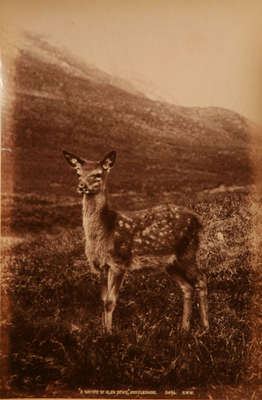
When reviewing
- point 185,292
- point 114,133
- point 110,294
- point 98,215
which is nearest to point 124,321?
point 110,294

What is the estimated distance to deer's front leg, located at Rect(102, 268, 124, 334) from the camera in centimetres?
177

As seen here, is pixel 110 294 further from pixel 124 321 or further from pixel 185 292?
pixel 185 292

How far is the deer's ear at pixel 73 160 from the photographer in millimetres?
1806

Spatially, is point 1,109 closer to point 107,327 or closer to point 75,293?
point 75,293

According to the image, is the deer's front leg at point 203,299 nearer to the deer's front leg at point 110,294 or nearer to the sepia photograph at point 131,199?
the sepia photograph at point 131,199

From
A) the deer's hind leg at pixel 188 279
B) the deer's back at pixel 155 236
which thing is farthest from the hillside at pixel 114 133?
the deer's hind leg at pixel 188 279

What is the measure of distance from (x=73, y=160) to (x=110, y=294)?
0.60 metres

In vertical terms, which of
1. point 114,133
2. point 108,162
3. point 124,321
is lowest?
point 124,321

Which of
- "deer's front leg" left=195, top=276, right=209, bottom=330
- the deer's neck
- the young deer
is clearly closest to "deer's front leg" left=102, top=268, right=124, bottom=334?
the young deer

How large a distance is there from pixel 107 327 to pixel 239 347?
57 centimetres

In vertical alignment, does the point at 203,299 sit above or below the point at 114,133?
below

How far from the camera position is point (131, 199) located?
5.96ft

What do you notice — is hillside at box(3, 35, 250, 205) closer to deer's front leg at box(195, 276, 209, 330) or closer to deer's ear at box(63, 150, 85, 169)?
deer's ear at box(63, 150, 85, 169)

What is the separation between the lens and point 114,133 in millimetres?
1832
